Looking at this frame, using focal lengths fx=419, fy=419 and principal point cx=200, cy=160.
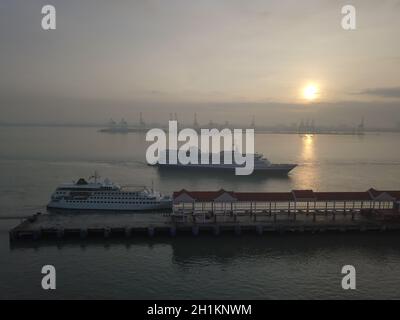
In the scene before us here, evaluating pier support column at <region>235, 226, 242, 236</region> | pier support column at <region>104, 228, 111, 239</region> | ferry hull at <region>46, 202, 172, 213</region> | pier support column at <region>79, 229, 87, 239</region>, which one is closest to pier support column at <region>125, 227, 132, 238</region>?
pier support column at <region>104, 228, 111, 239</region>

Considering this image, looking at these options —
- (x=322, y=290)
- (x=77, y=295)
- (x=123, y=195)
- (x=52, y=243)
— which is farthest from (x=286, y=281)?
(x=123, y=195)

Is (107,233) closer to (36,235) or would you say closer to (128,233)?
(128,233)

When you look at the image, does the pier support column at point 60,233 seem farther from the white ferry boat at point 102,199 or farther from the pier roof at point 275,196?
the white ferry boat at point 102,199

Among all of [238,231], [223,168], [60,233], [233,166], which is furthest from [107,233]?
[233,166]

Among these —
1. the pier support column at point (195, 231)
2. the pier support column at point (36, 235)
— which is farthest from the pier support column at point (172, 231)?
the pier support column at point (36, 235)

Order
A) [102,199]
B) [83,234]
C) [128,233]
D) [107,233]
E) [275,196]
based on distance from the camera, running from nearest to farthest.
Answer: [83,234] < [107,233] < [128,233] < [275,196] < [102,199]

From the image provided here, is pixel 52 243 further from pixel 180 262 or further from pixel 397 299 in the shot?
pixel 397 299

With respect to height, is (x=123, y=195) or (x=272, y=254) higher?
(x=123, y=195)
